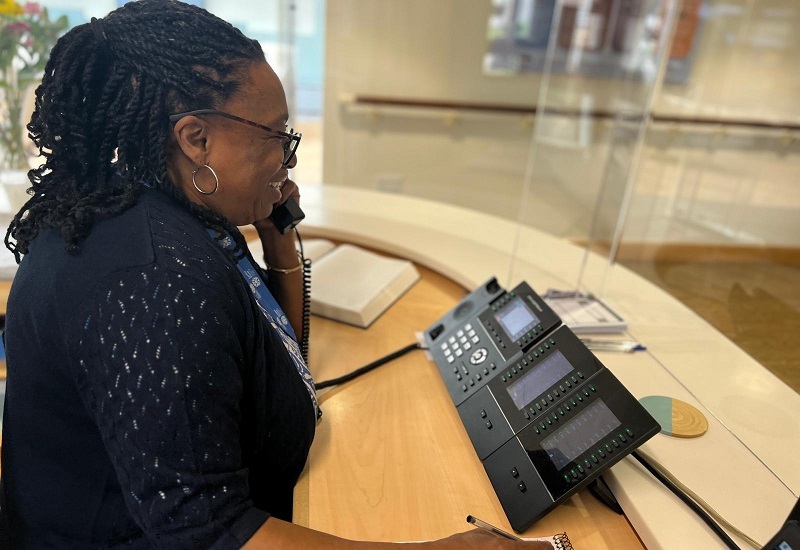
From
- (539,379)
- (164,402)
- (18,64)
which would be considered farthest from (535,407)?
(18,64)

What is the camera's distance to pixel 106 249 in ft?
2.12

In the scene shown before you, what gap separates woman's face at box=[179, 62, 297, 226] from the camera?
72 cm

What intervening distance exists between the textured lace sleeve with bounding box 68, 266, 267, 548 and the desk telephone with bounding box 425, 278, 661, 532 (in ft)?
1.15

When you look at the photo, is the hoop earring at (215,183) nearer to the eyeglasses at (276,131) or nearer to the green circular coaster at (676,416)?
the eyeglasses at (276,131)

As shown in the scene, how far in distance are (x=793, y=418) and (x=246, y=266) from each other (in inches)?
35.9

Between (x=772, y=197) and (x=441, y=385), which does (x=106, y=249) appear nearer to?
(x=441, y=385)

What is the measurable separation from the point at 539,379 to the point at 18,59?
144 cm

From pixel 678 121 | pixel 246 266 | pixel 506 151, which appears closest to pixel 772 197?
pixel 678 121

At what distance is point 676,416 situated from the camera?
89 centimetres

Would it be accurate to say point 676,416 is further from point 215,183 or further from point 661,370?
point 215,183

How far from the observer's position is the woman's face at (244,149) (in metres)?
0.72

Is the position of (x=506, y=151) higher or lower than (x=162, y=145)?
lower

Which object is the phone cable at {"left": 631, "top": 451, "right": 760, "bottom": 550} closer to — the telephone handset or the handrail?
the telephone handset

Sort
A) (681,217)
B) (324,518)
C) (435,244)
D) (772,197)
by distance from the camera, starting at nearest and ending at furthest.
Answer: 1. (324,518)
2. (435,244)
3. (772,197)
4. (681,217)
